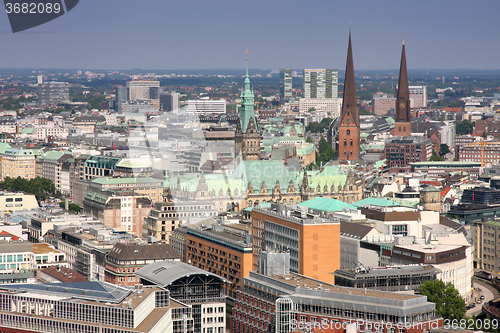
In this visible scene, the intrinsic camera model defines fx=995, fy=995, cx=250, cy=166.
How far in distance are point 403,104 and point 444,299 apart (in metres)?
109

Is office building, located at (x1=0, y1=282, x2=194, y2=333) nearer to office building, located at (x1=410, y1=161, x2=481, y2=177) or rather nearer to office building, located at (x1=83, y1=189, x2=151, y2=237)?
office building, located at (x1=83, y1=189, x2=151, y2=237)

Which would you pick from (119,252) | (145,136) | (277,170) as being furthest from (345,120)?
(119,252)

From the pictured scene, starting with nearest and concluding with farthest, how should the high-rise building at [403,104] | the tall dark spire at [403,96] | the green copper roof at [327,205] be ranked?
the green copper roof at [327,205] < the tall dark spire at [403,96] < the high-rise building at [403,104]

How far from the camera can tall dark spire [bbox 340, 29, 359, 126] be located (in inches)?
5807

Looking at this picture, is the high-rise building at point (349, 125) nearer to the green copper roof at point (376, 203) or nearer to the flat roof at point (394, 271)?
the green copper roof at point (376, 203)

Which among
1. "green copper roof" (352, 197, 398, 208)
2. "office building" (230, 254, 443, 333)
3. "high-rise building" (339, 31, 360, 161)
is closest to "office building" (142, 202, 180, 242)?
"green copper roof" (352, 197, 398, 208)

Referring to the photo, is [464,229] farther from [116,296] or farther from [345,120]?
[345,120]

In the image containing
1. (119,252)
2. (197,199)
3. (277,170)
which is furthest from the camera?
(277,170)

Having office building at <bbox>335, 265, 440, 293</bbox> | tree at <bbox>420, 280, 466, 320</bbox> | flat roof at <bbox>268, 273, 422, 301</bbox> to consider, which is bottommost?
tree at <bbox>420, 280, 466, 320</bbox>

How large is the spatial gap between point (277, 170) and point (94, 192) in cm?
2036

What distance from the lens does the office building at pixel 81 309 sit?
51812mm

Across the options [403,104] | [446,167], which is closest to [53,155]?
[446,167]

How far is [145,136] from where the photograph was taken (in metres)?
162

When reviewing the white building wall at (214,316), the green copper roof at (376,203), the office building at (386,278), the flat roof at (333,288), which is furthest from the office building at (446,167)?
the flat roof at (333,288)
